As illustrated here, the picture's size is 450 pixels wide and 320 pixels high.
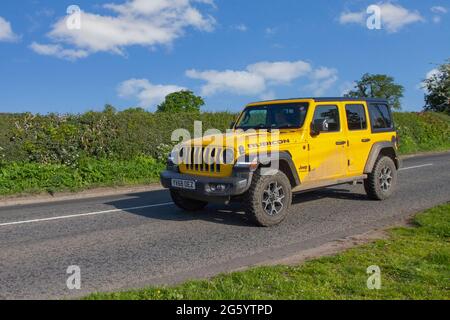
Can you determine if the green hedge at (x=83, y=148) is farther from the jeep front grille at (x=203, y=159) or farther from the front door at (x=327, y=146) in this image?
the front door at (x=327, y=146)

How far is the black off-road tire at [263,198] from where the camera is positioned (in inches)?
284

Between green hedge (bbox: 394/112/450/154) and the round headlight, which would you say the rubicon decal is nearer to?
the round headlight

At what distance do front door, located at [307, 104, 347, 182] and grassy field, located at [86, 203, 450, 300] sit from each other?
2.44m

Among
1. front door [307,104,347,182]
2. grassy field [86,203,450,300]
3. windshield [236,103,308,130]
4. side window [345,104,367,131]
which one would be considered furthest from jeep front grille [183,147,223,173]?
side window [345,104,367,131]

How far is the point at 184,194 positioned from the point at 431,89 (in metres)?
Answer: 49.0

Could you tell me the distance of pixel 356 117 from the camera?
30.5 feet

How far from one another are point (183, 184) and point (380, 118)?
4.87 meters

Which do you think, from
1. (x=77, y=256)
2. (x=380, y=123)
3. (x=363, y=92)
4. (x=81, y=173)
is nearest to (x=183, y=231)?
(x=77, y=256)

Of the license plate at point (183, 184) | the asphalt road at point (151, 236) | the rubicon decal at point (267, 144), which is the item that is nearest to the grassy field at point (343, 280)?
the asphalt road at point (151, 236)

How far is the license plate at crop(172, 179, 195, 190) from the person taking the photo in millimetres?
7590

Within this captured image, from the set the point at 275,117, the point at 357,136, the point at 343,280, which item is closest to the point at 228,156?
the point at 275,117

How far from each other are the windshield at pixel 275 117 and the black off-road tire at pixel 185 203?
5.64 feet
